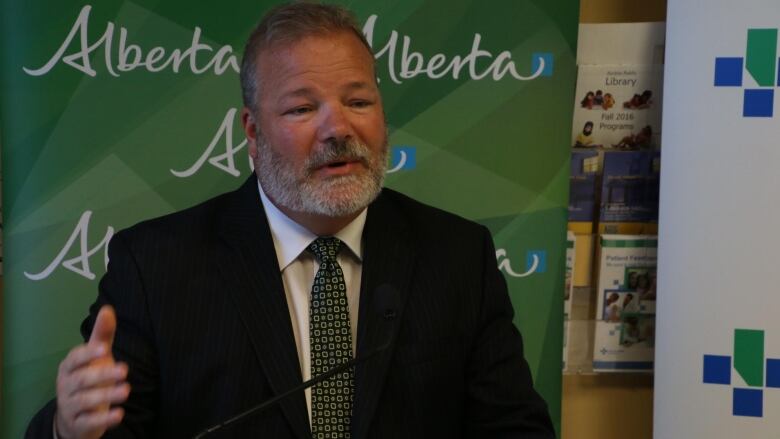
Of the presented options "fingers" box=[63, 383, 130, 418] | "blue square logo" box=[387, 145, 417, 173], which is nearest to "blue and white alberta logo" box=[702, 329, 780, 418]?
"blue square logo" box=[387, 145, 417, 173]

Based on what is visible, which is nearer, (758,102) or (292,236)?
(292,236)

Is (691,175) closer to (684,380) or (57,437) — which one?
(684,380)

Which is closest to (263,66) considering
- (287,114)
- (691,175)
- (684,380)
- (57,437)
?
(287,114)

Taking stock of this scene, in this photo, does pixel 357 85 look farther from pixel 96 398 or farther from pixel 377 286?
pixel 96 398

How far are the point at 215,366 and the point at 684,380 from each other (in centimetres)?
137

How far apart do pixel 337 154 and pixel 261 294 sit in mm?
323

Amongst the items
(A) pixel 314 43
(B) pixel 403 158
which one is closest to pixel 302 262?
(A) pixel 314 43

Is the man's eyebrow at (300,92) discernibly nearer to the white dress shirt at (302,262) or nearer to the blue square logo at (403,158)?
the white dress shirt at (302,262)

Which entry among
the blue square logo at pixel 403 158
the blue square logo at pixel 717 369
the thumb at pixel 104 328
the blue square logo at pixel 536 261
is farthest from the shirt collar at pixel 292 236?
the blue square logo at pixel 717 369

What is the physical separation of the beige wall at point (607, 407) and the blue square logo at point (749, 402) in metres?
0.52

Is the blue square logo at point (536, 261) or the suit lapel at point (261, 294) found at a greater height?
the blue square logo at point (536, 261)

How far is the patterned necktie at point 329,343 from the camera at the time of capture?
1614mm

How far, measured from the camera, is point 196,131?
235cm

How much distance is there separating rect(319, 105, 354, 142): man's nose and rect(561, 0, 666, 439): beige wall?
1565 mm
